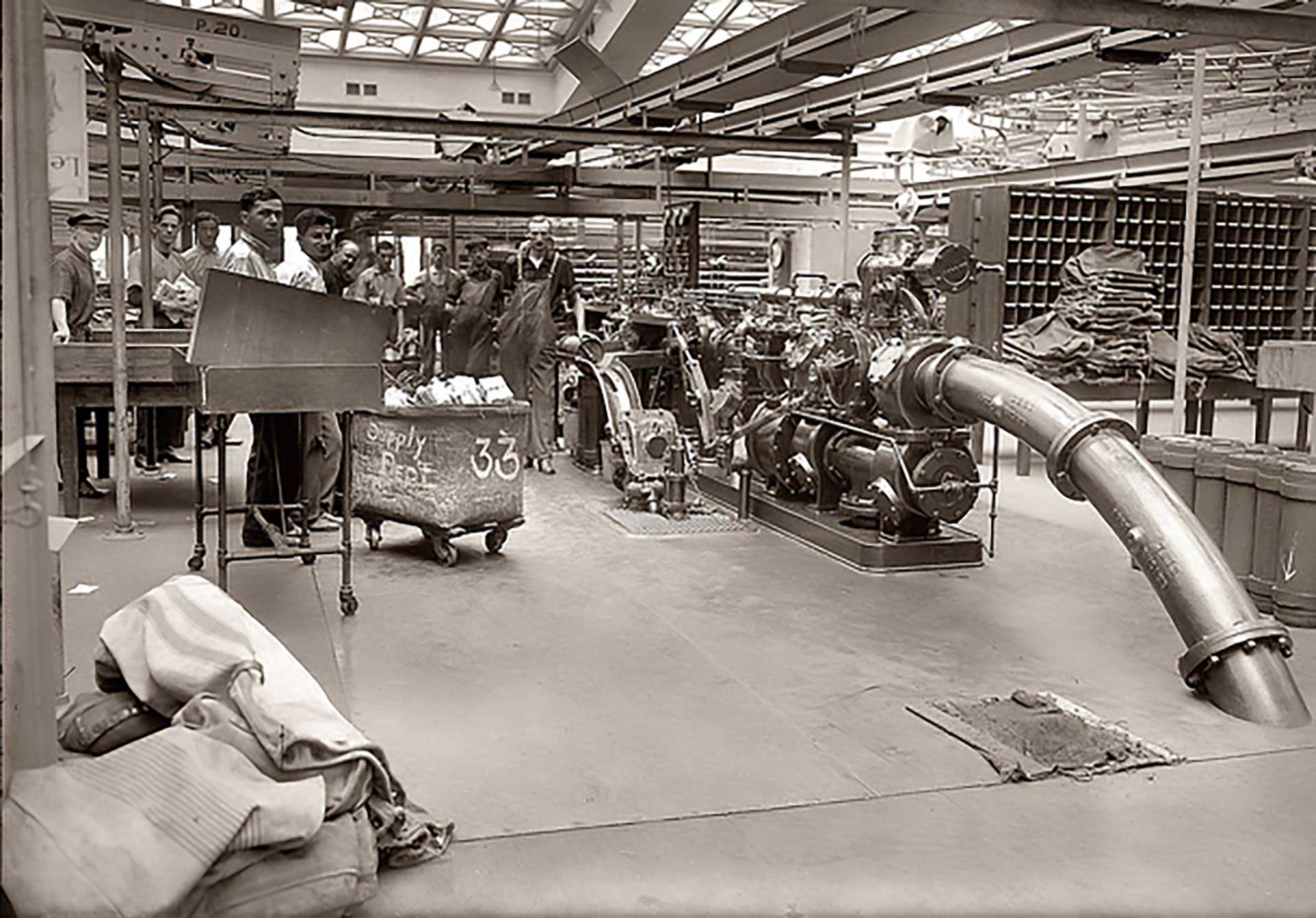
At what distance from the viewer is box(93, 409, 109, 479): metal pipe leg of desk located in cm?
845

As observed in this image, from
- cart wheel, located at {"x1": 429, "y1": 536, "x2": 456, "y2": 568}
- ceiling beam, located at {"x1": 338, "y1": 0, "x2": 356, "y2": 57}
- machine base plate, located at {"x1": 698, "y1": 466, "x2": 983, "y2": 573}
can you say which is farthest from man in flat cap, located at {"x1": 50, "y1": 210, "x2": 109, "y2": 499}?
ceiling beam, located at {"x1": 338, "y1": 0, "x2": 356, "y2": 57}

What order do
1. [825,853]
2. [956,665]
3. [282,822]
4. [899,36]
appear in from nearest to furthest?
[282,822] < [825,853] < [956,665] < [899,36]

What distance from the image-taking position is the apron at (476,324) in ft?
32.4

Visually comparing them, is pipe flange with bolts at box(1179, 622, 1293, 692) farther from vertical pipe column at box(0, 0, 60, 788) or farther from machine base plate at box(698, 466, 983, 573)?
vertical pipe column at box(0, 0, 60, 788)

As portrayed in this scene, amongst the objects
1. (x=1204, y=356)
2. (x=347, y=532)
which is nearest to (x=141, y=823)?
(x=347, y=532)

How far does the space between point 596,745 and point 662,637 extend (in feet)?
4.03

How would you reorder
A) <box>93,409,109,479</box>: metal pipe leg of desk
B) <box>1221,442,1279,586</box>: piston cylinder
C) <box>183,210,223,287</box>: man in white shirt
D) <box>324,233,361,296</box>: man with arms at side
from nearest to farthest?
<box>1221,442,1279,586</box>: piston cylinder → <box>324,233,361,296</box>: man with arms at side → <box>93,409,109,479</box>: metal pipe leg of desk → <box>183,210,223,287</box>: man in white shirt

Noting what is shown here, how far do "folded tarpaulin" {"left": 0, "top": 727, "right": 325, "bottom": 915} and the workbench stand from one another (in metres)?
4.15

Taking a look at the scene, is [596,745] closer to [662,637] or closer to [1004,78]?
[662,637]

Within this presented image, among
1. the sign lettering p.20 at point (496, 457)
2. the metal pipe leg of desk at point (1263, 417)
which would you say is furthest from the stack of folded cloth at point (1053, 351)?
the sign lettering p.20 at point (496, 457)

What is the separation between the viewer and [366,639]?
4.91 m

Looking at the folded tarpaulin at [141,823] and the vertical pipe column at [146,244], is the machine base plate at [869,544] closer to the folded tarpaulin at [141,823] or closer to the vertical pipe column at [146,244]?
the folded tarpaulin at [141,823]

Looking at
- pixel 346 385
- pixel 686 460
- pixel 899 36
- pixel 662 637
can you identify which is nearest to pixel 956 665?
pixel 662 637

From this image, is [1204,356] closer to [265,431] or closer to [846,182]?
[846,182]
